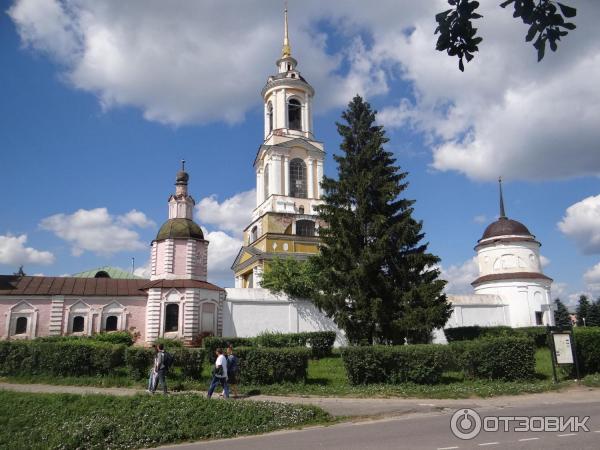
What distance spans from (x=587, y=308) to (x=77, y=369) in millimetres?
64086

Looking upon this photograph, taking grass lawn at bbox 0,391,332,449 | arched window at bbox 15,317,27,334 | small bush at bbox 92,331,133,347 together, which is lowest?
grass lawn at bbox 0,391,332,449

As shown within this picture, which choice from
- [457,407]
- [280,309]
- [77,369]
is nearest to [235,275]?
[280,309]

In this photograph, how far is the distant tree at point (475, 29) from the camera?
403 cm

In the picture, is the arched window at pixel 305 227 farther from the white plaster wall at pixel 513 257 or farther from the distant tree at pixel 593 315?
the distant tree at pixel 593 315

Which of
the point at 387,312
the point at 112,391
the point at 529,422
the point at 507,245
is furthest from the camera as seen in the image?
the point at 507,245

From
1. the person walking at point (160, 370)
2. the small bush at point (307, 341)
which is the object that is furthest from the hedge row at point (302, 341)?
the person walking at point (160, 370)

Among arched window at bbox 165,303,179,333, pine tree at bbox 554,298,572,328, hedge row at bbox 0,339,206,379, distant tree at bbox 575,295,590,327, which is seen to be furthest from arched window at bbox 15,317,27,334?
distant tree at bbox 575,295,590,327

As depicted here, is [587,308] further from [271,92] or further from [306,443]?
[306,443]

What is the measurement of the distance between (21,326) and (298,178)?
26352 mm

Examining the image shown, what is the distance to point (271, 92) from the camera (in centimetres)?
4853

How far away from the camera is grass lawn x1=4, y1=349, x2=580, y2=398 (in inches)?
585

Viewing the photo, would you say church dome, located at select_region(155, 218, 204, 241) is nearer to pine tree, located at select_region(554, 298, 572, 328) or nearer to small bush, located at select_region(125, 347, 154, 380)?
small bush, located at select_region(125, 347, 154, 380)

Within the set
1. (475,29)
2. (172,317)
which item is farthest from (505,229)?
(475,29)

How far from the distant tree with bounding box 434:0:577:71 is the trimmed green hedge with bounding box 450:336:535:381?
1418cm
